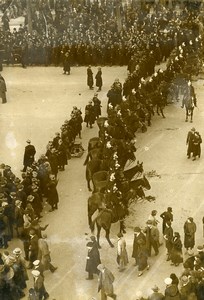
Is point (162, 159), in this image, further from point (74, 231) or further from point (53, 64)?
point (53, 64)

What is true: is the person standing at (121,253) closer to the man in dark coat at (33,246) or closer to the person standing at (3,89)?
the man in dark coat at (33,246)

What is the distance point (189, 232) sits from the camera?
46.0 ft

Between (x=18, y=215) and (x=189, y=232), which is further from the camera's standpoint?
(x=18, y=215)

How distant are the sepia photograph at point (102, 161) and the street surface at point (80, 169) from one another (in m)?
0.04

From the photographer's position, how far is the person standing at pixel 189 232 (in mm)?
14008

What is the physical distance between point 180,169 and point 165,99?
15.2 ft

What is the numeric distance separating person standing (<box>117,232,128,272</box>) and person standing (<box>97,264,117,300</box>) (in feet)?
3.61

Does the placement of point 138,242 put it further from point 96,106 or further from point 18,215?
point 96,106

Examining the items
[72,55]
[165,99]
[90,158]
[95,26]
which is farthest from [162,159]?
[95,26]

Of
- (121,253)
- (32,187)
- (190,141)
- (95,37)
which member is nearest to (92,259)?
(121,253)

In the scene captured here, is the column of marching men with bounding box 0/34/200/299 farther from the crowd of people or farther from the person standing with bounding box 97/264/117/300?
the crowd of people

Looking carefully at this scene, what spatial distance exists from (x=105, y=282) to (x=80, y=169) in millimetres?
6649

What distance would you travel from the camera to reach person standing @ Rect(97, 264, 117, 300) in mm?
12391

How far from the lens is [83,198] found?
55.7ft
